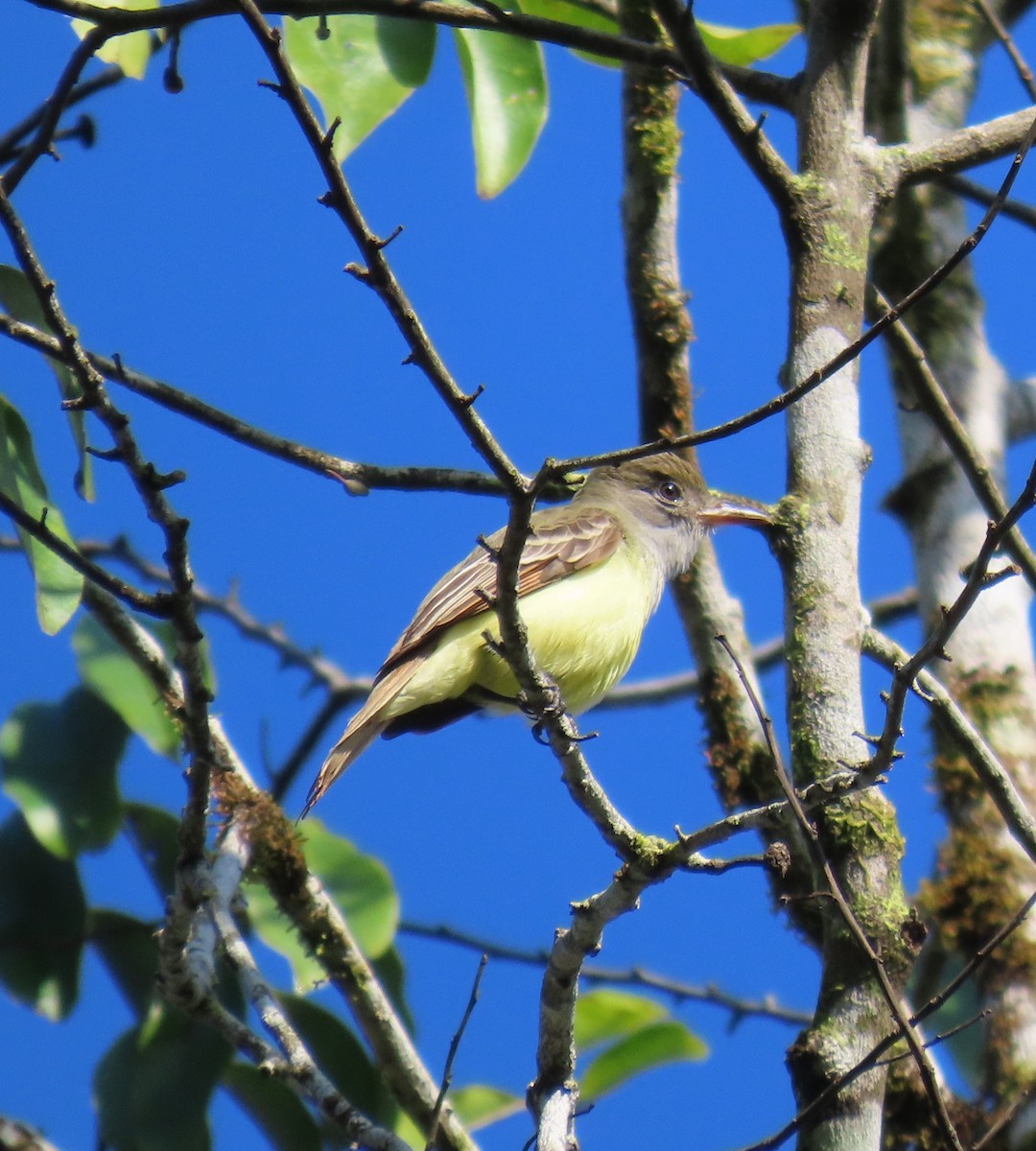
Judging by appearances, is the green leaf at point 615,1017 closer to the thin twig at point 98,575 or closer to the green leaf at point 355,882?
the green leaf at point 355,882

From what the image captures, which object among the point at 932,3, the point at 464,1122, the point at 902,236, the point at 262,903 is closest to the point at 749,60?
the point at 902,236

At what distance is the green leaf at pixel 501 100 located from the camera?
4.59 metres

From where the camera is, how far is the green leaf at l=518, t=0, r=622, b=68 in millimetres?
5273

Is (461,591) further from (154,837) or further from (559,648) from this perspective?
(154,837)

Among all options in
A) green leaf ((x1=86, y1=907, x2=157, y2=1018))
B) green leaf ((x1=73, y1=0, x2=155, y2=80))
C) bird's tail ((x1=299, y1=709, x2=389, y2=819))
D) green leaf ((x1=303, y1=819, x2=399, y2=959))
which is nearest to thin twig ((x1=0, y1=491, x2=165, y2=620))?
green leaf ((x1=73, y1=0, x2=155, y2=80))

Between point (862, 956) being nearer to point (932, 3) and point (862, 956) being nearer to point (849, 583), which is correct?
point (849, 583)

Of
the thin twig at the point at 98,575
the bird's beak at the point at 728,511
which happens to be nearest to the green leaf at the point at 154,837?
the bird's beak at the point at 728,511

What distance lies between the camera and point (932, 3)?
805 centimetres

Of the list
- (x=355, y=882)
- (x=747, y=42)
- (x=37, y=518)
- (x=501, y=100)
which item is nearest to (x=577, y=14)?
(x=747, y=42)

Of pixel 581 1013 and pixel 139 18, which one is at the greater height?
pixel 139 18

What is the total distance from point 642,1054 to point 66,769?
86.8 inches

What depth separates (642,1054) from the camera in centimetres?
539

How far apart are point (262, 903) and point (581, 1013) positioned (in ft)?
4.18

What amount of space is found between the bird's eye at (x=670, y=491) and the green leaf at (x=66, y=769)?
8.16 feet
